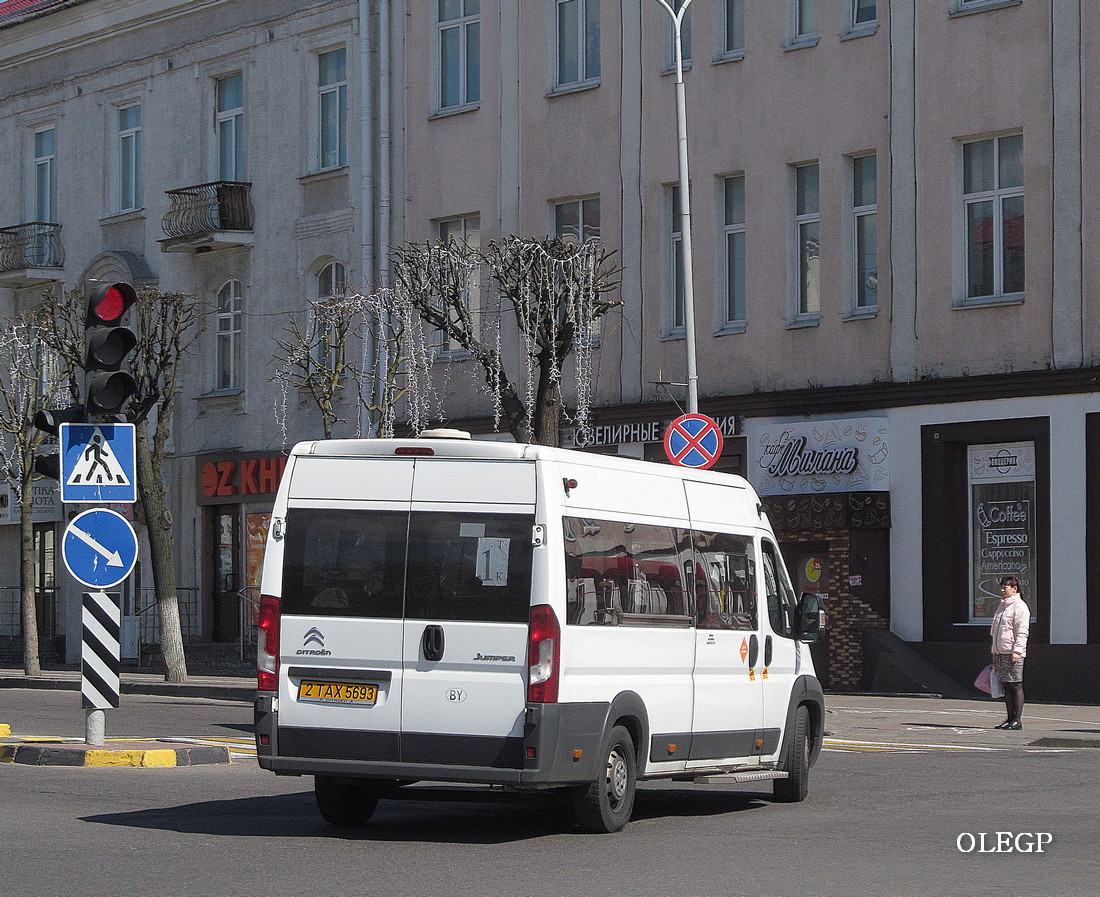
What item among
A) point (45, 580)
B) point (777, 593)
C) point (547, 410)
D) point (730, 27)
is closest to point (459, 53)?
point (730, 27)

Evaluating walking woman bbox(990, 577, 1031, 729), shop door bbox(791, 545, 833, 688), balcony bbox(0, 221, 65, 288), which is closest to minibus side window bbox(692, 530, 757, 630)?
walking woman bbox(990, 577, 1031, 729)

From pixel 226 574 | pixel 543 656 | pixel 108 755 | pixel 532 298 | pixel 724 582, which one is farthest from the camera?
pixel 226 574

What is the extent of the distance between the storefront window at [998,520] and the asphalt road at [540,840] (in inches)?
407

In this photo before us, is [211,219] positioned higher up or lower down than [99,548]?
higher up

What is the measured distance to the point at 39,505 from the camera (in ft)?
132

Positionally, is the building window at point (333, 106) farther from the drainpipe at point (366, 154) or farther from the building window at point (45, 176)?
the building window at point (45, 176)

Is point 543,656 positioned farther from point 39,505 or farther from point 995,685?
point 39,505

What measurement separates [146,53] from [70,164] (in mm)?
3168

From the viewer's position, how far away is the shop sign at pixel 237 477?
3553 centimetres

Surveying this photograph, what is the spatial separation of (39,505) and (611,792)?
3065cm

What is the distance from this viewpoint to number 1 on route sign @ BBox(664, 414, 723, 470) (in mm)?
22391

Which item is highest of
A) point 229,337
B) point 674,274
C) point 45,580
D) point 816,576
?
point 674,274

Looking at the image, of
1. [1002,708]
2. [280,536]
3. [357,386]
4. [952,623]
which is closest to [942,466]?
[952,623]

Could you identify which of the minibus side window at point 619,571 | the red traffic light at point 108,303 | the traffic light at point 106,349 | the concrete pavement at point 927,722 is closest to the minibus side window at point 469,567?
the minibus side window at point 619,571
